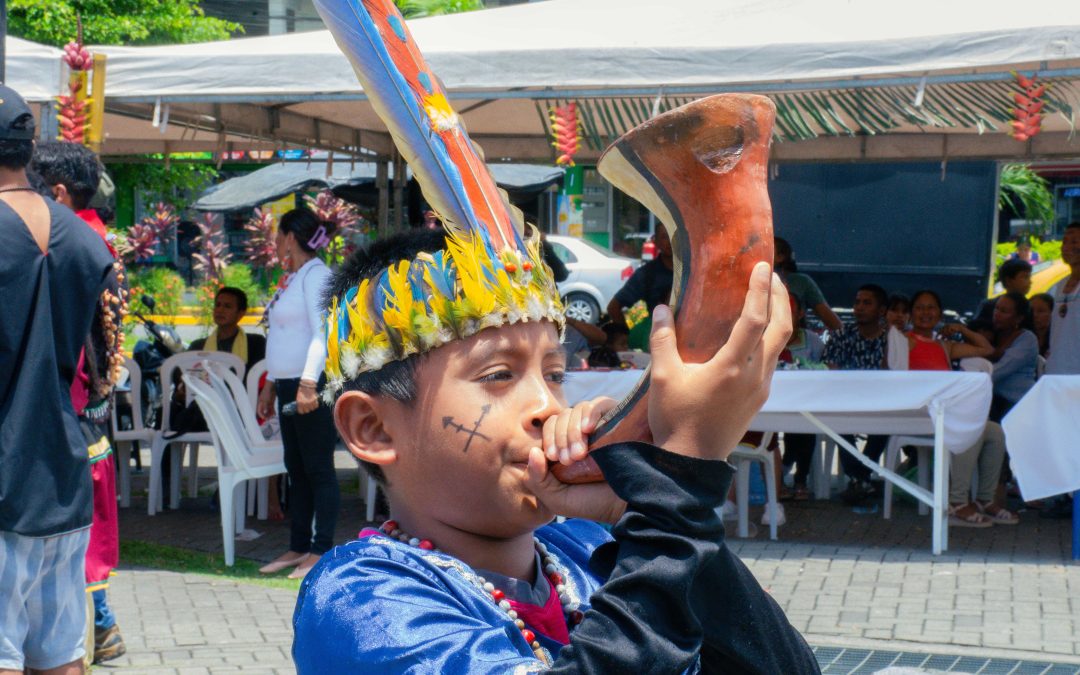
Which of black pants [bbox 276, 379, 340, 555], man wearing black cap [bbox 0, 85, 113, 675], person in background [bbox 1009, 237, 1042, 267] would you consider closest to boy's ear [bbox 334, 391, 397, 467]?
man wearing black cap [bbox 0, 85, 113, 675]

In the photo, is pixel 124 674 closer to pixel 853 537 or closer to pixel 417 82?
pixel 417 82

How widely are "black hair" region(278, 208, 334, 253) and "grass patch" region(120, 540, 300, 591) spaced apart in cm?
167

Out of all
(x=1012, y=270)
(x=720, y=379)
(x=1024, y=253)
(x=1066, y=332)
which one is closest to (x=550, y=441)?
(x=720, y=379)

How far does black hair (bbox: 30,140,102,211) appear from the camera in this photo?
179 inches

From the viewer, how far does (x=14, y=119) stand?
11.1 ft

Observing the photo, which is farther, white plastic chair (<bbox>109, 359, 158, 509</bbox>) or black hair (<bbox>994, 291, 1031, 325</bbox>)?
black hair (<bbox>994, 291, 1031, 325</bbox>)

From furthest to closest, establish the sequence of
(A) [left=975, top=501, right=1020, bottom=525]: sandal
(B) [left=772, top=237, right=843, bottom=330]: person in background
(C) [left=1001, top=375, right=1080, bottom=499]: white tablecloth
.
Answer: (B) [left=772, top=237, right=843, bottom=330]: person in background → (A) [left=975, top=501, right=1020, bottom=525]: sandal → (C) [left=1001, top=375, right=1080, bottom=499]: white tablecloth

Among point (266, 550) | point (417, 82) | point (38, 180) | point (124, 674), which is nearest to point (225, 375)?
point (266, 550)

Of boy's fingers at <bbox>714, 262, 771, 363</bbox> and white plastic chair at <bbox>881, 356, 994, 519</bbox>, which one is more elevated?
boy's fingers at <bbox>714, 262, 771, 363</bbox>

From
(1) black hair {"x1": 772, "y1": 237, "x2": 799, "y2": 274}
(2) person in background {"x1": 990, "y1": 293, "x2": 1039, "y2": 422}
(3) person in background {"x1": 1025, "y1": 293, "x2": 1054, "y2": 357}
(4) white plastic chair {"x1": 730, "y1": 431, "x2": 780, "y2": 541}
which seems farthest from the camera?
(3) person in background {"x1": 1025, "y1": 293, "x2": 1054, "y2": 357}

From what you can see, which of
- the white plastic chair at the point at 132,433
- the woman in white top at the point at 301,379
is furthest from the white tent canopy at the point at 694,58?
the white plastic chair at the point at 132,433

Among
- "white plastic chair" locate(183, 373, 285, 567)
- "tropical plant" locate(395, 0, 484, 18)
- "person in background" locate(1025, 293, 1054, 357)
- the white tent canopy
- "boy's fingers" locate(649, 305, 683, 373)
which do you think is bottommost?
"white plastic chair" locate(183, 373, 285, 567)

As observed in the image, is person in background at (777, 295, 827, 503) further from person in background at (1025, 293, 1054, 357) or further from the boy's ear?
the boy's ear

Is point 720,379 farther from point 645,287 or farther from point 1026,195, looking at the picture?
point 1026,195
